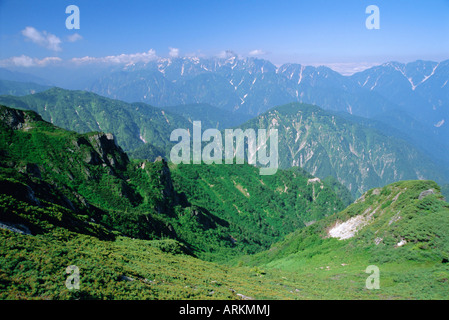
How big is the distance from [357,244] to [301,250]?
795 inches

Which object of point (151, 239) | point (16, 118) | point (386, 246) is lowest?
point (151, 239)

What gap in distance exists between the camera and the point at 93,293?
715 inches

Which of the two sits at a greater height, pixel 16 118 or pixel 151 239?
pixel 16 118

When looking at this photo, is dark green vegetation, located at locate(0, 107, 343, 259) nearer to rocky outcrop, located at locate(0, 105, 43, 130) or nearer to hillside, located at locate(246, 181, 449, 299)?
rocky outcrop, located at locate(0, 105, 43, 130)

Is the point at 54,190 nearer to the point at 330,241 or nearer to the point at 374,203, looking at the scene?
the point at 330,241

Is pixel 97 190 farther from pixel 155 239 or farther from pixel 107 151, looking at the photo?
pixel 155 239

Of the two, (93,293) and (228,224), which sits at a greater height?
(93,293)

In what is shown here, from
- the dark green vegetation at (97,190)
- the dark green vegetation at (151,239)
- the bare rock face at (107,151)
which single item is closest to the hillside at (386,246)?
the dark green vegetation at (151,239)

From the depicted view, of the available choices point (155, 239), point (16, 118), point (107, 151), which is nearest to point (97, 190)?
point (107, 151)

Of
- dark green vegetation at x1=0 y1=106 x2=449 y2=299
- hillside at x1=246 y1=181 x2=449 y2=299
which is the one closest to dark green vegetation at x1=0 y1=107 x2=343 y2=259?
dark green vegetation at x1=0 y1=106 x2=449 y2=299

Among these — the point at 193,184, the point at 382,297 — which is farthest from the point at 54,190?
the point at 193,184

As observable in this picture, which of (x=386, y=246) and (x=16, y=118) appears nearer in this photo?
(x=386, y=246)

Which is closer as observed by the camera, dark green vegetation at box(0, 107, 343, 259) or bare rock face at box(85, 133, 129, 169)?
dark green vegetation at box(0, 107, 343, 259)

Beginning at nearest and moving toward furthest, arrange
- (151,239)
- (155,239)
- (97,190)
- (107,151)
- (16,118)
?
(151,239) → (155,239) → (16,118) → (97,190) → (107,151)
